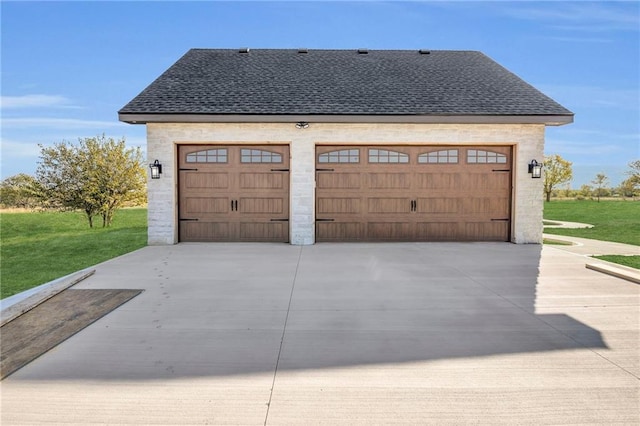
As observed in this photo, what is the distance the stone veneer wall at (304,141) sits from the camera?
963cm

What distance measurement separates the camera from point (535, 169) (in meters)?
9.67

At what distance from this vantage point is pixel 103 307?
4488 millimetres

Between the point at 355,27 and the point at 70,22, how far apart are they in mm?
10835

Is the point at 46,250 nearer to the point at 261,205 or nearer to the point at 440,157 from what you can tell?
the point at 261,205

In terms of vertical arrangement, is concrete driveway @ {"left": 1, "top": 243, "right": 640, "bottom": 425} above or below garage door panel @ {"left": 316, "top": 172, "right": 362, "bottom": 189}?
below

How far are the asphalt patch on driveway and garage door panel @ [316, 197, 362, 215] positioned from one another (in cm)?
559

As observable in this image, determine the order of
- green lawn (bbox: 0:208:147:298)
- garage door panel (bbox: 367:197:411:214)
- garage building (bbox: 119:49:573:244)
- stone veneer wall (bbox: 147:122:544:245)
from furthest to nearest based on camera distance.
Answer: garage door panel (bbox: 367:197:411:214)
stone veneer wall (bbox: 147:122:544:245)
garage building (bbox: 119:49:573:244)
green lawn (bbox: 0:208:147:298)

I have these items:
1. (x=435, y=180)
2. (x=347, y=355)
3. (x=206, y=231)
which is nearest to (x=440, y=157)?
(x=435, y=180)

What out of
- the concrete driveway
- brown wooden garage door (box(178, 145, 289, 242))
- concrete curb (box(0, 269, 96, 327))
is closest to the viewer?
the concrete driveway

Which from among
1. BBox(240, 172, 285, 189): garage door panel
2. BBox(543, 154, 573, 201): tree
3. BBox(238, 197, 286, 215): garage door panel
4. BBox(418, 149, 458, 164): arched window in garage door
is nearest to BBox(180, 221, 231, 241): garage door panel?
BBox(238, 197, 286, 215): garage door panel

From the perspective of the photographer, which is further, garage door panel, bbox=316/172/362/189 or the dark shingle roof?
garage door panel, bbox=316/172/362/189

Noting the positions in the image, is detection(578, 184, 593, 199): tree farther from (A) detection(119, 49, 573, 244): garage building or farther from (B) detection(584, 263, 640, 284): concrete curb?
(B) detection(584, 263, 640, 284): concrete curb

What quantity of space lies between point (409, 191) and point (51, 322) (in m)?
8.15

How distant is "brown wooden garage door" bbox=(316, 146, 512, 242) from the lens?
9945mm
